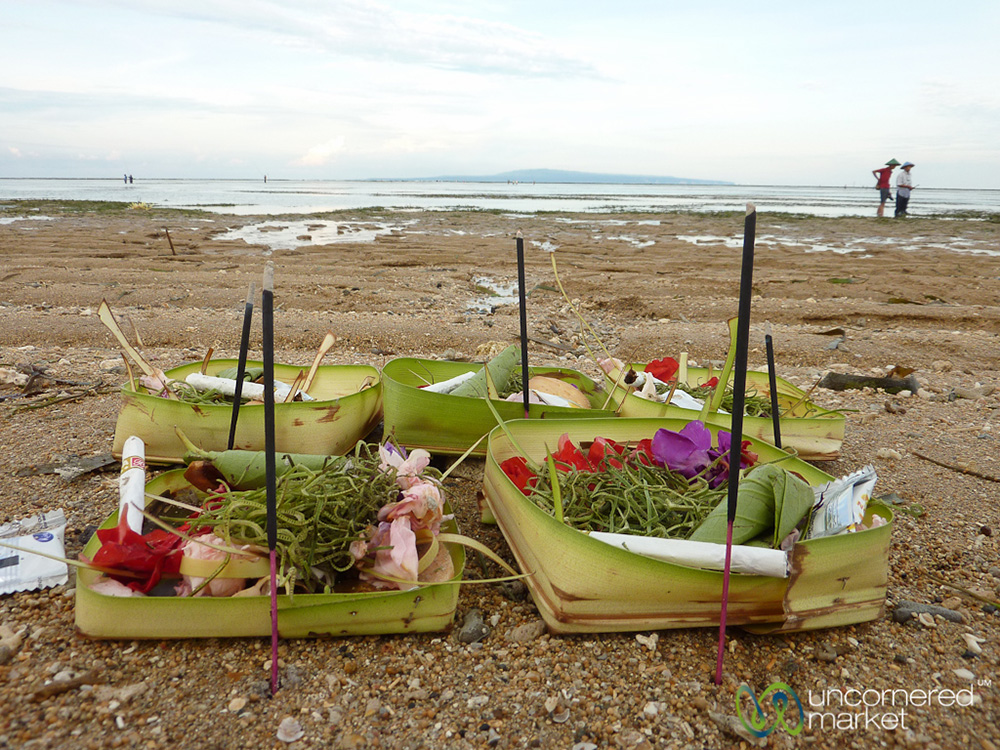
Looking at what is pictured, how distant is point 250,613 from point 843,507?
5.98 feet

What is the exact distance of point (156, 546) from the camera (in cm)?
197

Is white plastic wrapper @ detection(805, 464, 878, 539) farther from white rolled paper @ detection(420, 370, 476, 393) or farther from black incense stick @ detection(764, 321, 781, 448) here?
white rolled paper @ detection(420, 370, 476, 393)

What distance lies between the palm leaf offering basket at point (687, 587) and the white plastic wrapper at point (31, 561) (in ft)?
4.98

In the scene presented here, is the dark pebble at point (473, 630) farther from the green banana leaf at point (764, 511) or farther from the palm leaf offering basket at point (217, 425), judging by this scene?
the palm leaf offering basket at point (217, 425)

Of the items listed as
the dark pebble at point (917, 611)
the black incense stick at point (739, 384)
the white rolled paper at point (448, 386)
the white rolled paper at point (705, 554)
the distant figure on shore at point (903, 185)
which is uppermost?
the distant figure on shore at point (903, 185)

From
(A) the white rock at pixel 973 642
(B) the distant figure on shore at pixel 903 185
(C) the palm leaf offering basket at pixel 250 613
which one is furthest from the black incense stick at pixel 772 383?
(B) the distant figure on shore at pixel 903 185

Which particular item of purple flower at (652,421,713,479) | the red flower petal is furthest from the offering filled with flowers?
the red flower petal

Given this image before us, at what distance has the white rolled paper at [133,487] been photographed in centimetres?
199

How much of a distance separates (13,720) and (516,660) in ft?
4.21

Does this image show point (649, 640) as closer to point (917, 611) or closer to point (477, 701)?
point (477, 701)

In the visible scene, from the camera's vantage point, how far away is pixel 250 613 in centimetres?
174

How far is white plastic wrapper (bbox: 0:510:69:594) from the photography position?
1996 mm

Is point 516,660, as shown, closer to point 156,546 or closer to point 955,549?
point 156,546

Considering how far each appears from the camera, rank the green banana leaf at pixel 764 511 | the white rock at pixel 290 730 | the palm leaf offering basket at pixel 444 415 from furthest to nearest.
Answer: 1. the palm leaf offering basket at pixel 444 415
2. the green banana leaf at pixel 764 511
3. the white rock at pixel 290 730
